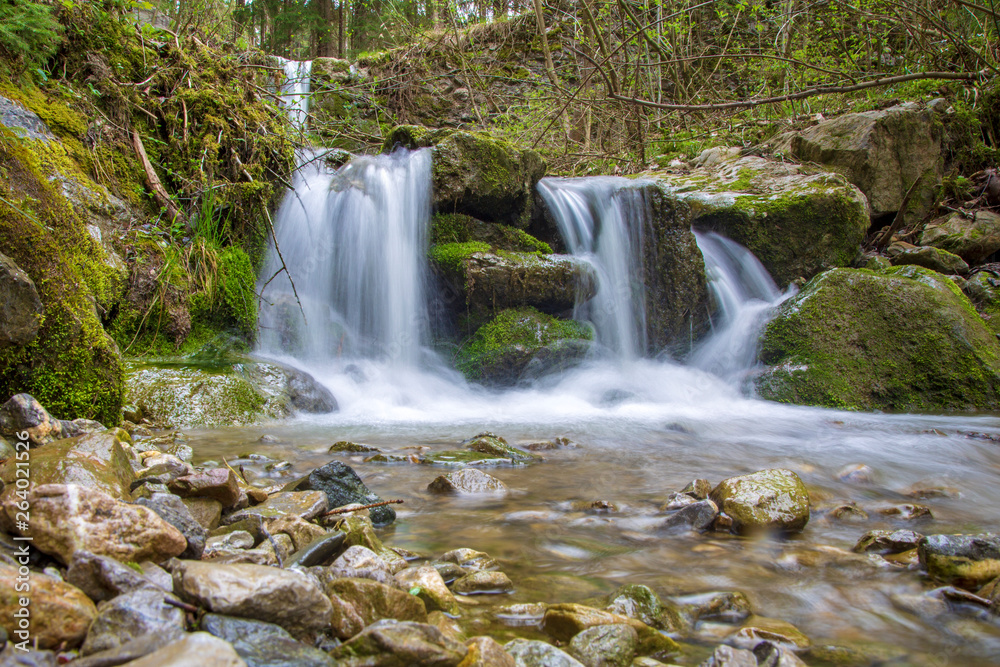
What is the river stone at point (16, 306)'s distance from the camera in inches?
99.0

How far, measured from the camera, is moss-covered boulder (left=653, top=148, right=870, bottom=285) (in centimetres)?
795

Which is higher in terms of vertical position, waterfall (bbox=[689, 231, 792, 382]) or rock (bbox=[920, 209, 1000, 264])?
rock (bbox=[920, 209, 1000, 264])

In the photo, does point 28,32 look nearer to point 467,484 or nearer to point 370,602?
point 467,484

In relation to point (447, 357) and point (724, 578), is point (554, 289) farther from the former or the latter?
point (724, 578)

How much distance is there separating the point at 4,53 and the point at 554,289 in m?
5.40

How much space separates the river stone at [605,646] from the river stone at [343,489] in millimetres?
1228

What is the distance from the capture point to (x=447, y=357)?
23.2 ft

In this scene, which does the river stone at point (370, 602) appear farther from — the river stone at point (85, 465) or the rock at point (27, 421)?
the rock at point (27, 421)

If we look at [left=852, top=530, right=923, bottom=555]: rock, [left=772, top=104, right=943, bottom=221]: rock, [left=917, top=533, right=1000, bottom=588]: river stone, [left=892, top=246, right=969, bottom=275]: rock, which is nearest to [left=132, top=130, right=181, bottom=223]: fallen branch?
[left=852, top=530, right=923, bottom=555]: rock

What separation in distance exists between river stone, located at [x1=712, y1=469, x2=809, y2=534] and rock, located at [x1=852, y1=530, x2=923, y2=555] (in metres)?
0.27

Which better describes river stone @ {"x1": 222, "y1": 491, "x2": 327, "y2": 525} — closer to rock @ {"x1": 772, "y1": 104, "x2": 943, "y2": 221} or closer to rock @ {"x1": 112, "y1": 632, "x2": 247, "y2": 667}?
rock @ {"x1": 112, "y1": 632, "x2": 247, "y2": 667}

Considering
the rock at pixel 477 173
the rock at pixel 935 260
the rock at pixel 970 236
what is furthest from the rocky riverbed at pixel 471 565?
the rock at pixel 970 236

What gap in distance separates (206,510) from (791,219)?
26.7ft

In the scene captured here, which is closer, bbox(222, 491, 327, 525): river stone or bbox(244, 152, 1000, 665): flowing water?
bbox(244, 152, 1000, 665): flowing water
